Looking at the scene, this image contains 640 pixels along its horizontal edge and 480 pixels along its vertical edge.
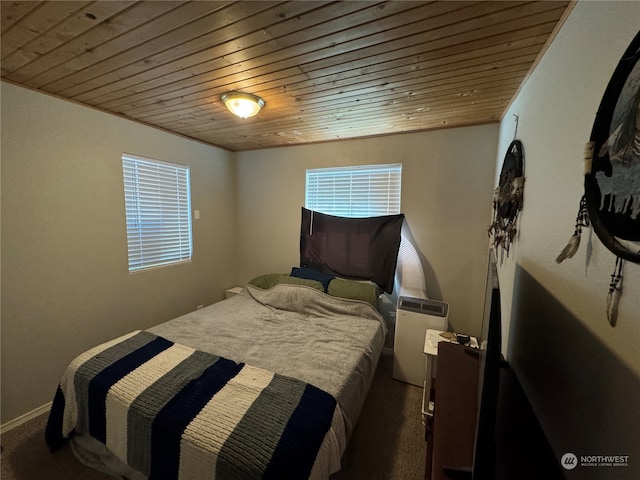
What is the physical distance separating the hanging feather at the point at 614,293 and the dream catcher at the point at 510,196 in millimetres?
953

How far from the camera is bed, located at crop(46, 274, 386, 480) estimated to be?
1121 mm

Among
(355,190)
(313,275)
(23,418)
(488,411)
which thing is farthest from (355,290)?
(23,418)

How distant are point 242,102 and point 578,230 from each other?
197 cm

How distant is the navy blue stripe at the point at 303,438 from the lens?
1.04 metres

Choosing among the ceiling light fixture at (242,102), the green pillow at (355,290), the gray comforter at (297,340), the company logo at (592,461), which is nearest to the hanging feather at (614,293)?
the company logo at (592,461)

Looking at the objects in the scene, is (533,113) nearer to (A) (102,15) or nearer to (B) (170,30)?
(B) (170,30)

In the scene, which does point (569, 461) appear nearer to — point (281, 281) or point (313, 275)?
point (313, 275)

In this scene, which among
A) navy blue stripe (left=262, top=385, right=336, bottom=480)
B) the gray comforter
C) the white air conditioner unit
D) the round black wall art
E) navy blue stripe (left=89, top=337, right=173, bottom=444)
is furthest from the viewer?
the white air conditioner unit

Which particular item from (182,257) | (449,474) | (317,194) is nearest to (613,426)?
(449,474)

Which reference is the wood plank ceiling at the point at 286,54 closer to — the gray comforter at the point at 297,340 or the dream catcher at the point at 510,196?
the dream catcher at the point at 510,196

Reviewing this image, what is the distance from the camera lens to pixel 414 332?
234 cm

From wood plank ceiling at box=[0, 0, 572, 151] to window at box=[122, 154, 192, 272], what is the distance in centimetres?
59

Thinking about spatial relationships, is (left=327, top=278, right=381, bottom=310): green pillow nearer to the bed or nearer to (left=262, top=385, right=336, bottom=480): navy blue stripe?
the bed

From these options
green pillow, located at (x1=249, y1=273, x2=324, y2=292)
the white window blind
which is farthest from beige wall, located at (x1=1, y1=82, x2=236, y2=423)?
the white window blind
